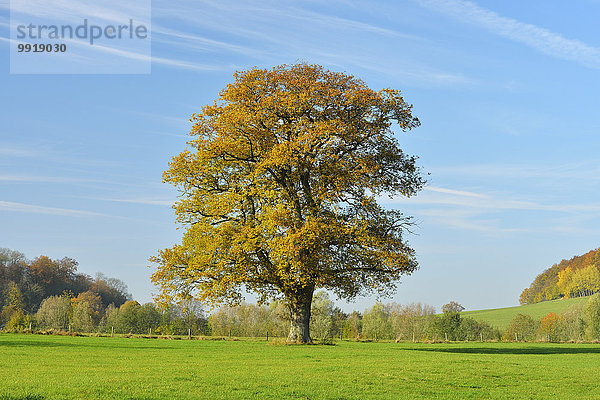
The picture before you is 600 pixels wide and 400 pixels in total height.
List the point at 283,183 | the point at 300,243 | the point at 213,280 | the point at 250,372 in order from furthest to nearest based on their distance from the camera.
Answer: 1. the point at 283,183
2. the point at 213,280
3. the point at 300,243
4. the point at 250,372

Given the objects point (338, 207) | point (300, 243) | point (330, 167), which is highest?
point (330, 167)

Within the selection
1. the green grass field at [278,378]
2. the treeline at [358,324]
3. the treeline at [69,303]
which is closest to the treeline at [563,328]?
the treeline at [358,324]

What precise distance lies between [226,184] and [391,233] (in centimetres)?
975

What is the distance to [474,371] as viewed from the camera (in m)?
18.3

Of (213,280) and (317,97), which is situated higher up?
(317,97)

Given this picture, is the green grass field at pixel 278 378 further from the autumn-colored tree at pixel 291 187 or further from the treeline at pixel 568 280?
the treeline at pixel 568 280

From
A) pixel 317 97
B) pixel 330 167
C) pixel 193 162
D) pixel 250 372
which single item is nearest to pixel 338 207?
pixel 330 167

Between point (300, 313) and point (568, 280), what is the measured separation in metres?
119

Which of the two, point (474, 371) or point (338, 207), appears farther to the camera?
point (338, 207)

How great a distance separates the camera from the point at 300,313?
104 feet

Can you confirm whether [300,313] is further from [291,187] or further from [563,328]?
[563,328]

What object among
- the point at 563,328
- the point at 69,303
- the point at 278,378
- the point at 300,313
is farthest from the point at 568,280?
the point at 278,378

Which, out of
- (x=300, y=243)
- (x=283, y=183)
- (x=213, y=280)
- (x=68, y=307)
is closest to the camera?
(x=300, y=243)

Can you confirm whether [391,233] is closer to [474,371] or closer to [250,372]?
[474,371]
